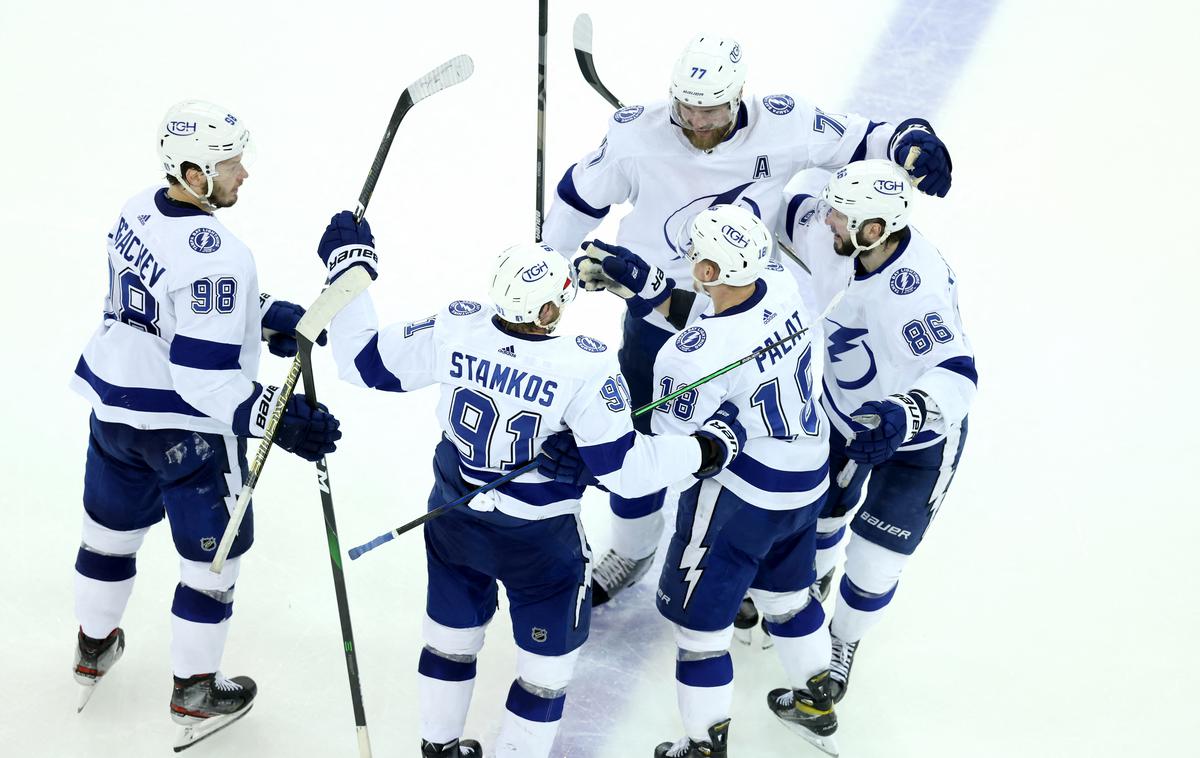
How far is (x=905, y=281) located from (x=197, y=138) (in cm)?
205

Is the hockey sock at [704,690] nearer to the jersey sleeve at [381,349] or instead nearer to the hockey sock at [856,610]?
the hockey sock at [856,610]

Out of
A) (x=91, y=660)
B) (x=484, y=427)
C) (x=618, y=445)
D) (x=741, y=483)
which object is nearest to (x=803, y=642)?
(x=741, y=483)

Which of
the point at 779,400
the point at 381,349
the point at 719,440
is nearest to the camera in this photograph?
the point at 381,349

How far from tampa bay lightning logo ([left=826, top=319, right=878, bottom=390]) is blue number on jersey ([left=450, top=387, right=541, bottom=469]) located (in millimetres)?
1227

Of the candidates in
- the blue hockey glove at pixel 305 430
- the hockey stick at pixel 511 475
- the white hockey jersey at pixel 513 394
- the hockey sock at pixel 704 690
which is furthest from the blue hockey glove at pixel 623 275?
the hockey sock at pixel 704 690

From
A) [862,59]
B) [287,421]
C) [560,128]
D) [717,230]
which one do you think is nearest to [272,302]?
[287,421]

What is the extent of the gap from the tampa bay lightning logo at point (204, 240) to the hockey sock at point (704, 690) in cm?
178

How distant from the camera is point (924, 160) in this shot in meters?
4.02

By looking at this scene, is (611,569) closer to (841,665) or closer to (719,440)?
(841,665)

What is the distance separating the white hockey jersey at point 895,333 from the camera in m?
3.77

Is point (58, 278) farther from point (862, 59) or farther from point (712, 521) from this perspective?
point (862, 59)

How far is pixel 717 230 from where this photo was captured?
137 inches

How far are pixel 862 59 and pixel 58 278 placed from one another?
4526 mm

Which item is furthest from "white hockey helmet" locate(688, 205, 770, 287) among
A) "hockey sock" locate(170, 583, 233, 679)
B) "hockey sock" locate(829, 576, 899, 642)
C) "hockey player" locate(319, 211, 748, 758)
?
"hockey sock" locate(170, 583, 233, 679)
